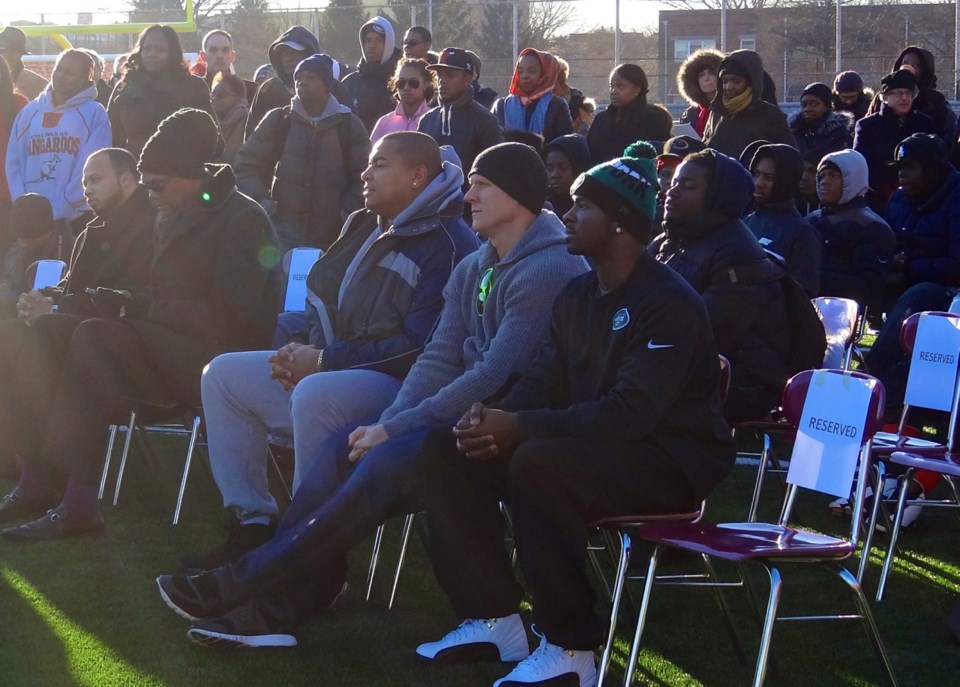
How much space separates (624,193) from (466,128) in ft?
14.8

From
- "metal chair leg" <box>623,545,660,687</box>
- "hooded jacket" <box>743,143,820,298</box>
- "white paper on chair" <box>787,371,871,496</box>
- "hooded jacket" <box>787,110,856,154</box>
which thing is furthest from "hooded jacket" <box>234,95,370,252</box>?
"metal chair leg" <box>623,545,660,687</box>

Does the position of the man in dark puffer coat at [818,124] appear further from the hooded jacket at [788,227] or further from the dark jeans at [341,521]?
the dark jeans at [341,521]

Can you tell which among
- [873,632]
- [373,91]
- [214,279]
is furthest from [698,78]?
[873,632]

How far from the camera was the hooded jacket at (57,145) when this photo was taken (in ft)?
29.4

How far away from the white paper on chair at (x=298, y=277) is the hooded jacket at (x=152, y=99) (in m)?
2.41

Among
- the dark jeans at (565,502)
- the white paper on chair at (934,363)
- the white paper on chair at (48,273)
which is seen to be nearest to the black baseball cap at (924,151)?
the white paper on chair at (934,363)

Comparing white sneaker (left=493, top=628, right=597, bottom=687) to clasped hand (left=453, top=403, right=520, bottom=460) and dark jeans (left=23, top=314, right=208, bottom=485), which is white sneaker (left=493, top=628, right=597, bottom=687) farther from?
dark jeans (left=23, top=314, right=208, bottom=485)

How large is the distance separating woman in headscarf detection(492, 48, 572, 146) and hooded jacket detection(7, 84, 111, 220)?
276cm

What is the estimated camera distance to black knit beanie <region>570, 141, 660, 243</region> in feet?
13.9

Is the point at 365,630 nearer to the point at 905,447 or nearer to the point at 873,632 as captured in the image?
the point at 873,632

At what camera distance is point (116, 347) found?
18.7 feet

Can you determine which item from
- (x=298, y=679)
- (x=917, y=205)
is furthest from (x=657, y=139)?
(x=298, y=679)

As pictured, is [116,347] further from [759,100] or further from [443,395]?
[759,100]

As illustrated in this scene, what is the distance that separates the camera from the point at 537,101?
9.33m
